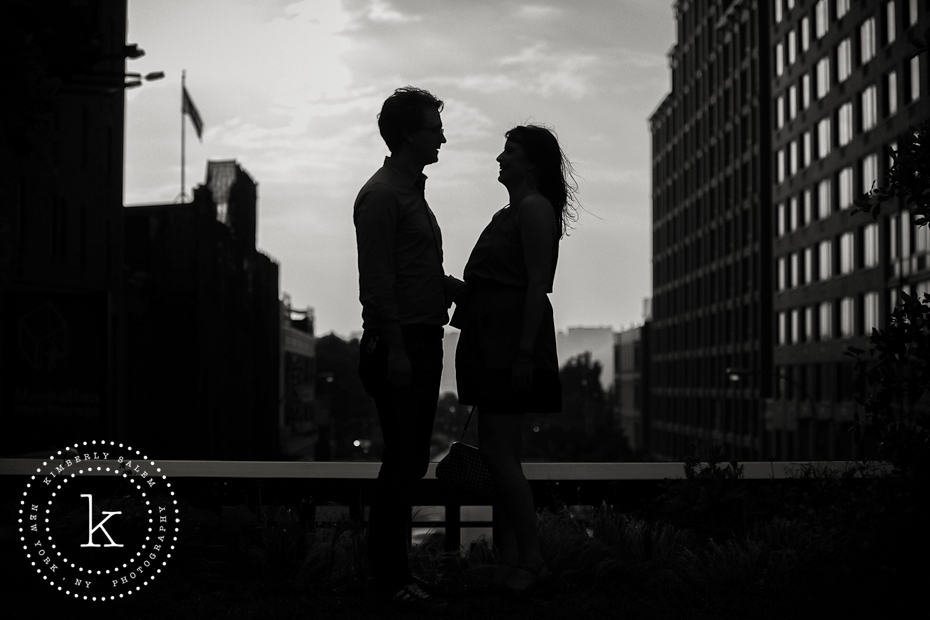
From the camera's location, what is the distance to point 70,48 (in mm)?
8047

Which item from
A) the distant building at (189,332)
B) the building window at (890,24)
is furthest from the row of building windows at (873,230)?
the distant building at (189,332)

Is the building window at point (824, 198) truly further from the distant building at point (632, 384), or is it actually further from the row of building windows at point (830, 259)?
the distant building at point (632, 384)

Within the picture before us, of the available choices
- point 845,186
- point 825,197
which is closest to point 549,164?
point 845,186

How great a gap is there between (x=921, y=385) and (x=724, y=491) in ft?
6.28

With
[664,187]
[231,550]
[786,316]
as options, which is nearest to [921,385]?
[231,550]

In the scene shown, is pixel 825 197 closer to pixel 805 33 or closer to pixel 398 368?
pixel 805 33

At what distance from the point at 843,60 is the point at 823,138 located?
186 inches

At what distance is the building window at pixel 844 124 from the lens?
5903 cm

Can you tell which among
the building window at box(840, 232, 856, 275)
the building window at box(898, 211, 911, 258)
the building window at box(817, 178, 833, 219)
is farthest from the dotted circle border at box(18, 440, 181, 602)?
the building window at box(817, 178, 833, 219)

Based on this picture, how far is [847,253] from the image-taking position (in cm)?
5888

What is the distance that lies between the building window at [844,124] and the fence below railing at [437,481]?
54467 millimetres

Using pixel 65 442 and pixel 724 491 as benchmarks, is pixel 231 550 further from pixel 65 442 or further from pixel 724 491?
pixel 65 442

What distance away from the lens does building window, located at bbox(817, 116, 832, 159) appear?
6231cm

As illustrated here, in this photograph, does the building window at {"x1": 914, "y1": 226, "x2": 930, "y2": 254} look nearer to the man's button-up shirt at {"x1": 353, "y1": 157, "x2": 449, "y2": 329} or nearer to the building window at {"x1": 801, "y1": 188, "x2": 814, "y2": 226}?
the building window at {"x1": 801, "y1": 188, "x2": 814, "y2": 226}
